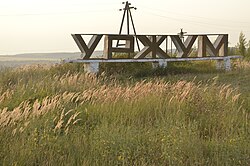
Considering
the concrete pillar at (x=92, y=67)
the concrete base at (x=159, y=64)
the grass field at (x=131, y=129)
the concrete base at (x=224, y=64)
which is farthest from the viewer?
the concrete base at (x=224, y=64)

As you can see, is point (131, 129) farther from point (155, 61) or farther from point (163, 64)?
point (163, 64)

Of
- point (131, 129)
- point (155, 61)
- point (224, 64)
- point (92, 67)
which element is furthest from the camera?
point (224, 64)

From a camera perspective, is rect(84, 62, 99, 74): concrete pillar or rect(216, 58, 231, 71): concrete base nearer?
rect(84, 62, 99, 74): concrete pillar

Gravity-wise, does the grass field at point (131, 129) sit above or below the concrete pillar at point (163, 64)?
below

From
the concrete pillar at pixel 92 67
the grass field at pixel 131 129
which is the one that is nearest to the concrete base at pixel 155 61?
the concrete pillar at pixel 92 67

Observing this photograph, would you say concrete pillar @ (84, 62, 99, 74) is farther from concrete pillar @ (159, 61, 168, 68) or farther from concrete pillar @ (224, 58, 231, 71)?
concrete pillar @ (224, 58, 231, 71)

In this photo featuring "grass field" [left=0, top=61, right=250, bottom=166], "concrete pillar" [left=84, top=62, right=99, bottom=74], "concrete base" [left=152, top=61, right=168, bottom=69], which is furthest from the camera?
"concrete base" [left=152, top=61, right=168, bottom=69]

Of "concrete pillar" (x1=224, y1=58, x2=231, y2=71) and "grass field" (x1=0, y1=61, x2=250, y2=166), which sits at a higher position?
"concrete pillar" (x1=224, y1=58, x2=231, y2=71)

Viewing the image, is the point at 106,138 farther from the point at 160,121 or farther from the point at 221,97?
the point at 221,97

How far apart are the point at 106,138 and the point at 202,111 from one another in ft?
7.49

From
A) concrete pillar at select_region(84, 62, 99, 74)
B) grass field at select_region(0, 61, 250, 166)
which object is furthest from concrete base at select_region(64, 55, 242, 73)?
grass field at select_region(0, 61, 250, 166)

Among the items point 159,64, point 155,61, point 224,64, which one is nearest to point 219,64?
point 224,64

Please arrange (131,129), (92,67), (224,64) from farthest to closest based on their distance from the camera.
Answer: (224,64) → (92,67) → (131,129)

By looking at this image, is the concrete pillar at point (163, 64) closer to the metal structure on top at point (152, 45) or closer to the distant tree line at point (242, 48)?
the metal structure on top at point (152, 45)
